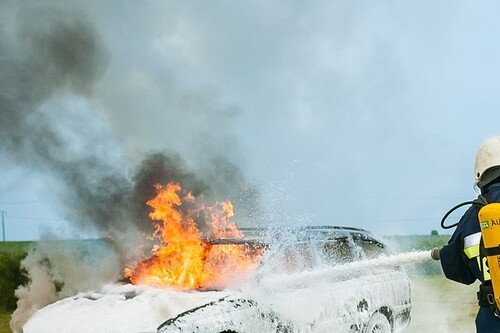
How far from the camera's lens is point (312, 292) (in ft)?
19.7

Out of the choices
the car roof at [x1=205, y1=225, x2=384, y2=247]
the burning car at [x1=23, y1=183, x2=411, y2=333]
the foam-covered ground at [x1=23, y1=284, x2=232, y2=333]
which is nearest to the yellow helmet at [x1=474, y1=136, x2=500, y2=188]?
the burning car at [x1=23, y1=183, x2=411, y2=333]

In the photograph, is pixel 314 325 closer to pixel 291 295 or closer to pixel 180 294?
pixel 291 295

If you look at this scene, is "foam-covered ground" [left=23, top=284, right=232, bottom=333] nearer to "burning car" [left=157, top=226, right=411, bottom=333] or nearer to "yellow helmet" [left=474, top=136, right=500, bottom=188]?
"burning car" [left=157, top=226, right=411, bottom=333]

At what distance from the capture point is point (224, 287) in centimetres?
572

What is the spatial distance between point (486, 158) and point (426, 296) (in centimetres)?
689

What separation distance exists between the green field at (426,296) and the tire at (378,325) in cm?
84

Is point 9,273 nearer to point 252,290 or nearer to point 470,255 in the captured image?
point 252,290

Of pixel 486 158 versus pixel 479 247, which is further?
pixel 486 158

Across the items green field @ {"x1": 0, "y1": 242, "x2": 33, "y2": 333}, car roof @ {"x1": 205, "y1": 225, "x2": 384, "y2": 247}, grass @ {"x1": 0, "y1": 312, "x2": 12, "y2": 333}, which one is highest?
green field @ {"x1": 0, "y1": 242, "x2": 33, "y2": 333}

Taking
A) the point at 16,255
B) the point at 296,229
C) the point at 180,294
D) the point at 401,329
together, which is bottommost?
the point at 401,329

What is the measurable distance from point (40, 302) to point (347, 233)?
12.6 feet

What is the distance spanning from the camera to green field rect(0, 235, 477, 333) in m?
9.27

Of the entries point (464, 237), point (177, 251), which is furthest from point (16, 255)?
point (464, 237)

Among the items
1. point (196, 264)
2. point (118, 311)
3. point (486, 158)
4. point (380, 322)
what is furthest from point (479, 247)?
point (380, 322)
